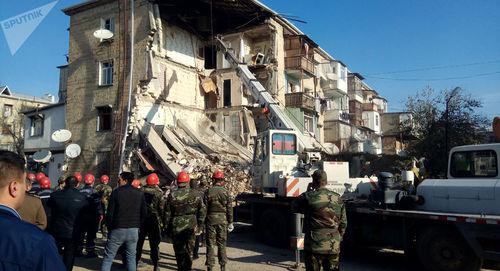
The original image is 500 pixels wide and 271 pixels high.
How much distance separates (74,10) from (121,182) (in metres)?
24.2

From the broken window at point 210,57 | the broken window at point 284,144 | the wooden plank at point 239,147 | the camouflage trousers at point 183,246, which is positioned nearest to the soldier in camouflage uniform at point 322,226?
the camouflage trousers at point 183,246

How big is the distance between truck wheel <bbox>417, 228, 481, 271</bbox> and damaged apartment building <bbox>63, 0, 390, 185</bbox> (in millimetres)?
13840

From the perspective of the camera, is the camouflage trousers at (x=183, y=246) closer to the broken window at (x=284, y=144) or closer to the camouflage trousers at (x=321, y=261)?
the camouflage trousers at (x=321, y=261)

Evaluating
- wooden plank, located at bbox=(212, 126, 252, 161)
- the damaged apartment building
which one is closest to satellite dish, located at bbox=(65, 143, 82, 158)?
the damaged apartment building

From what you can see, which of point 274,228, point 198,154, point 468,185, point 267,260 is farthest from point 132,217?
point 198,154

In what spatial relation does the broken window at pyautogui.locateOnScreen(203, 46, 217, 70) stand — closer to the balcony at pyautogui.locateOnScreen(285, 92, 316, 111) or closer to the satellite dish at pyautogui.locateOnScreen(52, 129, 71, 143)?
the balcony at pyautogui.locateOnScreen(285, 92, 316, 111)

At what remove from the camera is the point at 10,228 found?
Answer: 1.69m

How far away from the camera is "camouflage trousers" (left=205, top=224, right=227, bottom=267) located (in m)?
7.86

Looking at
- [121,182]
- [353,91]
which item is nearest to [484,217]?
[121,182]

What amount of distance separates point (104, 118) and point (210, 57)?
9049mm

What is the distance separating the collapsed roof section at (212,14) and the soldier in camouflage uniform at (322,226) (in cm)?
2203

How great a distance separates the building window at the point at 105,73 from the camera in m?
25.7

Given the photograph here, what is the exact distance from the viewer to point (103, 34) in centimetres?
2405

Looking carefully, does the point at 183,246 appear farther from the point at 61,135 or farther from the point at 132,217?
the point at 61,135
